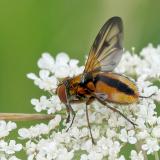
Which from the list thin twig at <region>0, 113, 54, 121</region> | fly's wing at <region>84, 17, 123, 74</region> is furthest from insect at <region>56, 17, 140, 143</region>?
thin twig at <region>0, 113, 54, 121</region>

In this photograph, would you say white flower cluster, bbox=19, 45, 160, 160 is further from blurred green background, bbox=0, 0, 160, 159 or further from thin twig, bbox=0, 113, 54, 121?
blurred green background, bbox=0, 0, 160, 159

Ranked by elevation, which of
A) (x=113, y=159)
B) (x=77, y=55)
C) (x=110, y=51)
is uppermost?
(x=77, y=55)

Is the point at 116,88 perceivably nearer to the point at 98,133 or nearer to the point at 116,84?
the point at 116,84

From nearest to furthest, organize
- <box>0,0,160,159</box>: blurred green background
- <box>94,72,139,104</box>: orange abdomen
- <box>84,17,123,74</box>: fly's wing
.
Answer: <box>94,72,139,104</box>: orange abdomen < <box>84,17,123,74</box>: fly's wing < <box>0,0,160,159</box>: blurred green background

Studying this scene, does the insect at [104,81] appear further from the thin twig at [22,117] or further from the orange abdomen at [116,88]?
the thin twig at [22,117]

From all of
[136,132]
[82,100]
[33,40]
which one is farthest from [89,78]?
[33,40]

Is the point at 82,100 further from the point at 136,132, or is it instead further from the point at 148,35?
the point at 148,35
